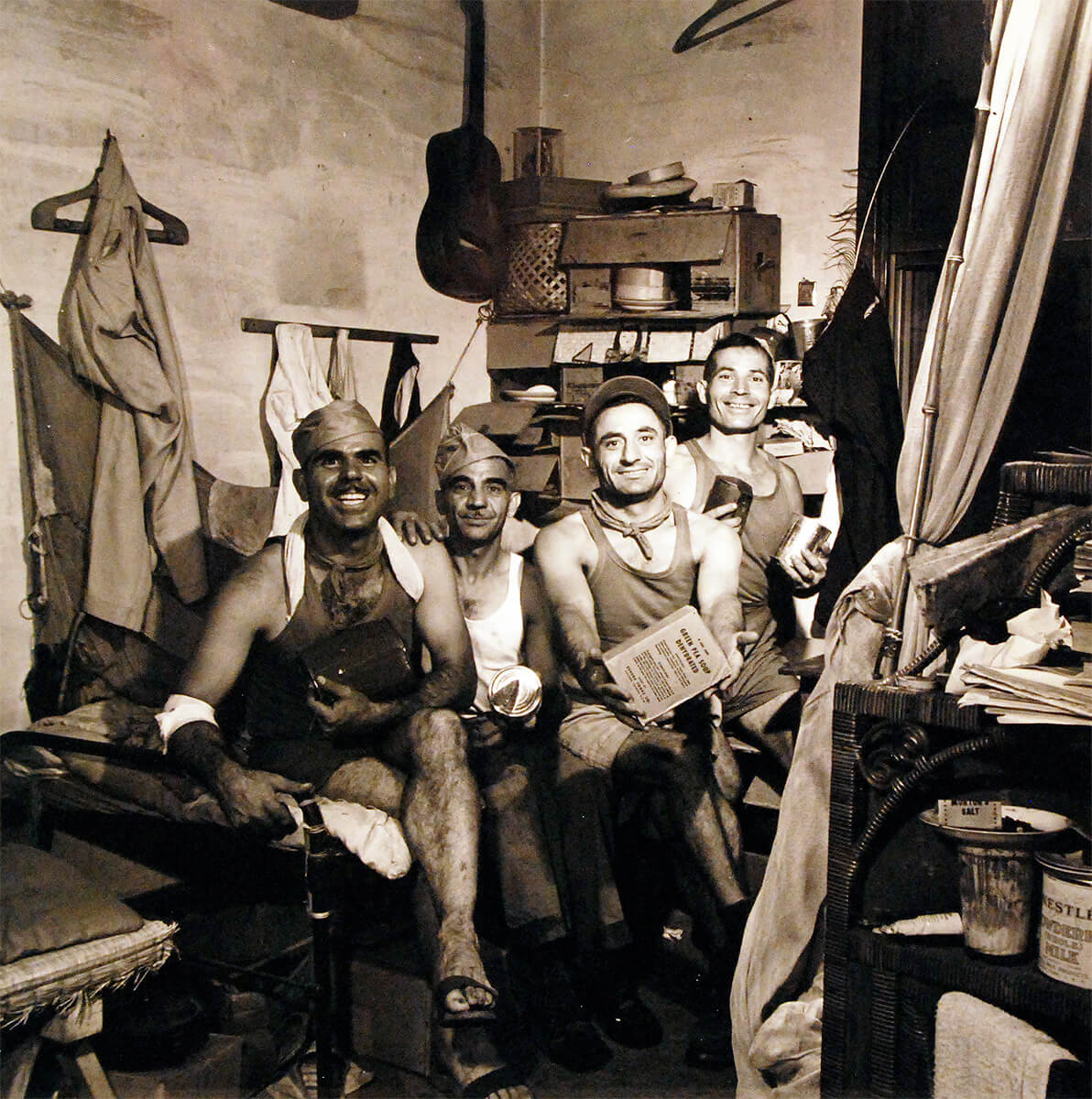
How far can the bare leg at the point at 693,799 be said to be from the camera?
9.28ft

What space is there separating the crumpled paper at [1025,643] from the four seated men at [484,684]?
90cm

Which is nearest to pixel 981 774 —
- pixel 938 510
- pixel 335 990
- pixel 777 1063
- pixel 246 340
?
pixel 938 510

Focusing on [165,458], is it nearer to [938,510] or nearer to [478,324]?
[478,324]

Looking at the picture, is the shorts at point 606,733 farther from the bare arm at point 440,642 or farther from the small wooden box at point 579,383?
the small wooden box at point 579,383

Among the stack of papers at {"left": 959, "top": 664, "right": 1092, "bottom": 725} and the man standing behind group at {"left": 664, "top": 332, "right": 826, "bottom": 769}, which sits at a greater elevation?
the man standing behind group at {"left": 664, "top": 332, "right": 826, "bottom": 769}

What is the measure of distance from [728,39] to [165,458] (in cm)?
179

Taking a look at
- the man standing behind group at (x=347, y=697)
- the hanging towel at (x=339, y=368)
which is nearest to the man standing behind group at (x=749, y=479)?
the man standing behind group at (x=347, y=697)

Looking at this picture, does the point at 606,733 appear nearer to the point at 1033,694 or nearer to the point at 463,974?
the point at 463,974

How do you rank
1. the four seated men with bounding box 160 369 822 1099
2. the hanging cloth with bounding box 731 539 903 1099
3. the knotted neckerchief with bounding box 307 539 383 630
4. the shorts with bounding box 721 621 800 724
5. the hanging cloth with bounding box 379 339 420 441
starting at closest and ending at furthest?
the hanging cloth with bounding box 731 539 903 1099 → the four seated men with bounding box 160 369 822 1099 → the knotted neckerchief with bounding box 307 539 383 630 → the shorts with bounding box 721 621 800 724 → the hanging cloth with bounding box 379 339 420 441

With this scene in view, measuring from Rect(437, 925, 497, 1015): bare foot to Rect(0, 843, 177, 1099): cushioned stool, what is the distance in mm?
609

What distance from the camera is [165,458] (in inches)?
107

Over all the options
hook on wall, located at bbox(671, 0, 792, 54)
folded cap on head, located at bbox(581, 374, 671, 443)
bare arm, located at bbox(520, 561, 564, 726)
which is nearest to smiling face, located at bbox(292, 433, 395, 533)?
bare arm, located at bbox(520, 561, 564, 726)

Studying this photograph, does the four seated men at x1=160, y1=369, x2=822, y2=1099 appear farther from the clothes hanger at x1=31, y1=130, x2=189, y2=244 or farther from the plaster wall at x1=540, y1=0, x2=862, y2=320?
the clothes hanger at x1=31, y1=130, x2=189, y2=244

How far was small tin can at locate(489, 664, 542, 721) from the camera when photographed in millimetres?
2930
